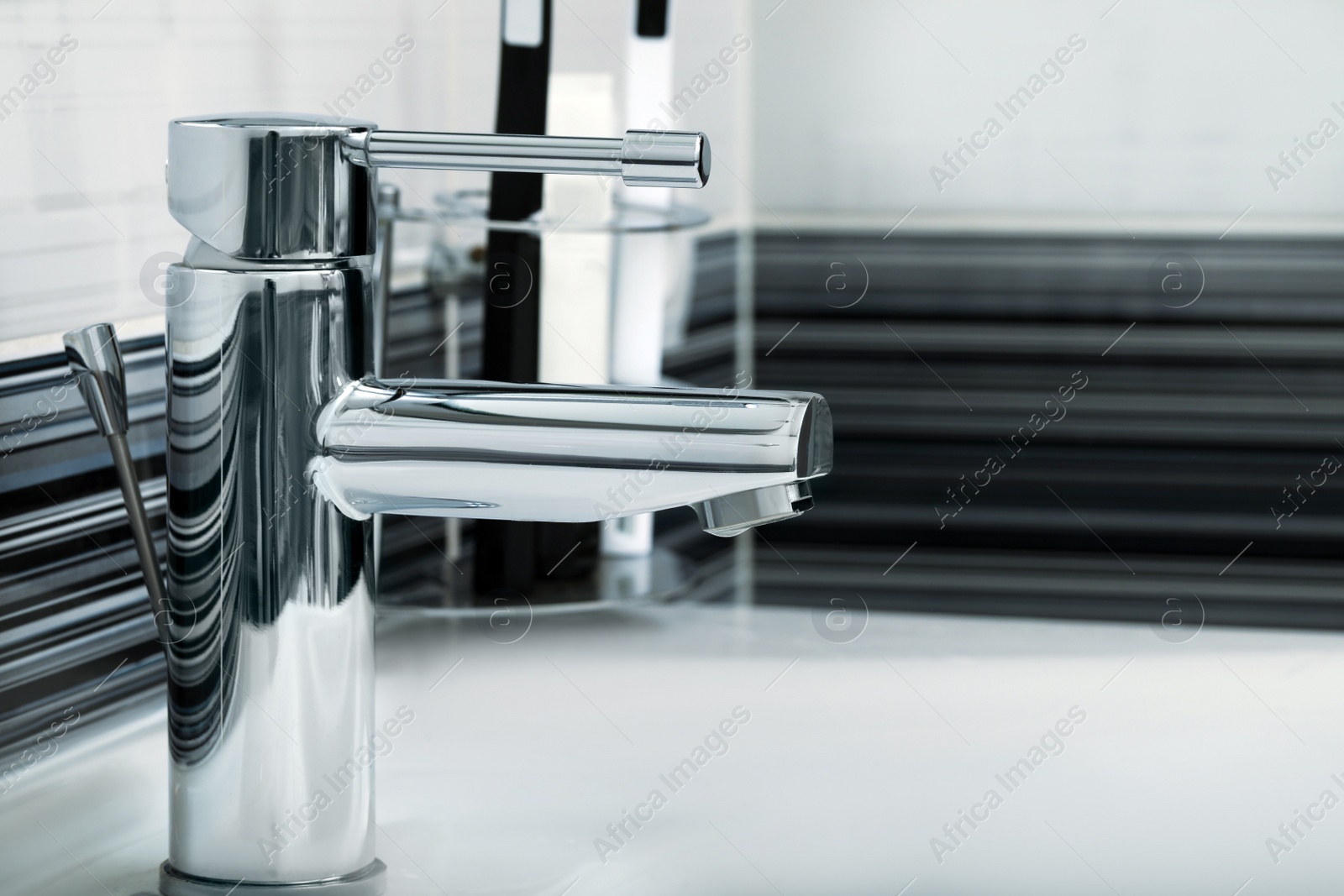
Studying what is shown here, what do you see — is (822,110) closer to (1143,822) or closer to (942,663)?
(942,663)

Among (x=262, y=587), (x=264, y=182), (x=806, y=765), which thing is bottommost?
(x=806, y=765)

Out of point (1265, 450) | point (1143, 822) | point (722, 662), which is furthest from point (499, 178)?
point (1265, 450)

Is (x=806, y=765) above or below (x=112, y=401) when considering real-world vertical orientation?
below

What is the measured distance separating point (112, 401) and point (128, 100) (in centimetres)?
13

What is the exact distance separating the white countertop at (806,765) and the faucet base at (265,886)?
3 cm

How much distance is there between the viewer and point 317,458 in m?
0.41

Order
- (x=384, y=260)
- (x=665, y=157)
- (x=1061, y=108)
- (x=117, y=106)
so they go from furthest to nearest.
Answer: (x=1061, y=108) → (x=384, y=260) → (x=117, y=106) → (x=665, y=157)

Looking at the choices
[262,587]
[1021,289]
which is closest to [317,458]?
[262,587]

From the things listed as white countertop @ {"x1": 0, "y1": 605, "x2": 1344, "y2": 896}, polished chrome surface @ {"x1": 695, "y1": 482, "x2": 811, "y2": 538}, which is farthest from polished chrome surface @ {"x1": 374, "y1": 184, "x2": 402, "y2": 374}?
polished chrome surface @ {"x1": 695, "y1": 482, "x2": 811, "y2": 538}

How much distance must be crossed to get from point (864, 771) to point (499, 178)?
31 centimetres

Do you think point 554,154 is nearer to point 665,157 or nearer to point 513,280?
point 665,157

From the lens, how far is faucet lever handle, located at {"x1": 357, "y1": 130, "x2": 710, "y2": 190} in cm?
36

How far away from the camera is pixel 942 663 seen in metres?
0.69

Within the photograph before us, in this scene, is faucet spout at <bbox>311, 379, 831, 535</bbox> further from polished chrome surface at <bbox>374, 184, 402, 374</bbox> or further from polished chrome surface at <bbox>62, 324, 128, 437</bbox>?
polished chrome surface at <bbox>374, 184, 402, 374</bbox>
